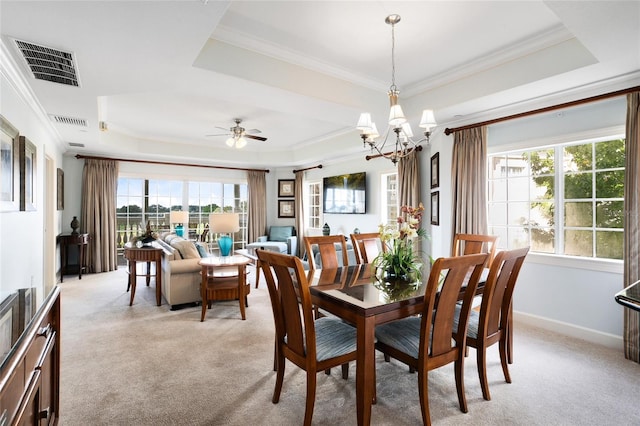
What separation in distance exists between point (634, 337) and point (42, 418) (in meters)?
3.99

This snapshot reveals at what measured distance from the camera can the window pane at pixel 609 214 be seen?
3.09 m

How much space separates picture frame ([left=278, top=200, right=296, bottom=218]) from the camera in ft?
28.4

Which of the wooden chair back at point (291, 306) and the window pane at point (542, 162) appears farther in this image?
the window pane at point (542, 162)

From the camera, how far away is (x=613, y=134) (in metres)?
3.01

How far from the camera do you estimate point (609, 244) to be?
314 centimetres

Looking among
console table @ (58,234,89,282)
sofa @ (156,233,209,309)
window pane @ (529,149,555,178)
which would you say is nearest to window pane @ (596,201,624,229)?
window pane @ (529,149,555,178)

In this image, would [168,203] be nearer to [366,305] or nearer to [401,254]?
[401,254]

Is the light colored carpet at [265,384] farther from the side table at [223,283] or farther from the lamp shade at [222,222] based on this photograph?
the lamp shade at [222,222]

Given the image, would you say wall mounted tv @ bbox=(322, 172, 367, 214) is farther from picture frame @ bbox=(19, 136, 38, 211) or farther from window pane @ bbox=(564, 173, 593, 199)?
picture frame @ bbox=(19, 136, 38, 211)

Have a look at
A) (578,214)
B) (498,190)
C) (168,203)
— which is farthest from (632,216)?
(168,203)

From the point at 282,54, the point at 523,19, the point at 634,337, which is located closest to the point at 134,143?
the point at 282,54

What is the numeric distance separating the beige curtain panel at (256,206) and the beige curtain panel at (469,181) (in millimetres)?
5328

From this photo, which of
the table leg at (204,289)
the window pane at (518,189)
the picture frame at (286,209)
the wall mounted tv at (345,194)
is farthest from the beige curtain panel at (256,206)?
the window pane at (518,189)

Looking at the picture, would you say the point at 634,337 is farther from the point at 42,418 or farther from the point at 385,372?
the point at 42,418
